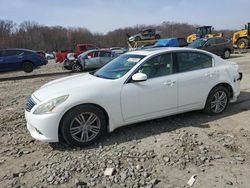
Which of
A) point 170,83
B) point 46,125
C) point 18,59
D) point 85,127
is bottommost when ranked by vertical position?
point 85,127

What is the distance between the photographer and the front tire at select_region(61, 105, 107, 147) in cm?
452

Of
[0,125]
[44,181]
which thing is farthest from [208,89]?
[0,125]

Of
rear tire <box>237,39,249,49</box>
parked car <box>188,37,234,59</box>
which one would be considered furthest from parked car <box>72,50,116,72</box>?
rear tire <box>237,39,249,49</box>

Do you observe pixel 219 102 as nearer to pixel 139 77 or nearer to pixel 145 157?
pixel 139 77

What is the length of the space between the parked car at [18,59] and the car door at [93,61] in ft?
9.59

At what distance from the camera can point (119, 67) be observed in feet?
18.0

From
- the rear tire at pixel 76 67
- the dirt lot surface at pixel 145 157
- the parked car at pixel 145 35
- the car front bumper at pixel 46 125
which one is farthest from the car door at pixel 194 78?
the parked car at pixel 145 35

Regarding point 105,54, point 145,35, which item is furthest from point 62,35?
point 105,54

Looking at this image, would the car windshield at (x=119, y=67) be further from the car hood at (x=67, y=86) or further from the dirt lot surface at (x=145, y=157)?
the dirt lot surface at (x=145, y=157)

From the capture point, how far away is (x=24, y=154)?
182 inches

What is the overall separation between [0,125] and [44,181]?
9.41 feet

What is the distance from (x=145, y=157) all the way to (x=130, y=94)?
1.15 metres

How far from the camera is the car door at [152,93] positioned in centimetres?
491

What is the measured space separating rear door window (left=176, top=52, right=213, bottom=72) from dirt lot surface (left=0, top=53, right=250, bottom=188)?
1.06 metres
